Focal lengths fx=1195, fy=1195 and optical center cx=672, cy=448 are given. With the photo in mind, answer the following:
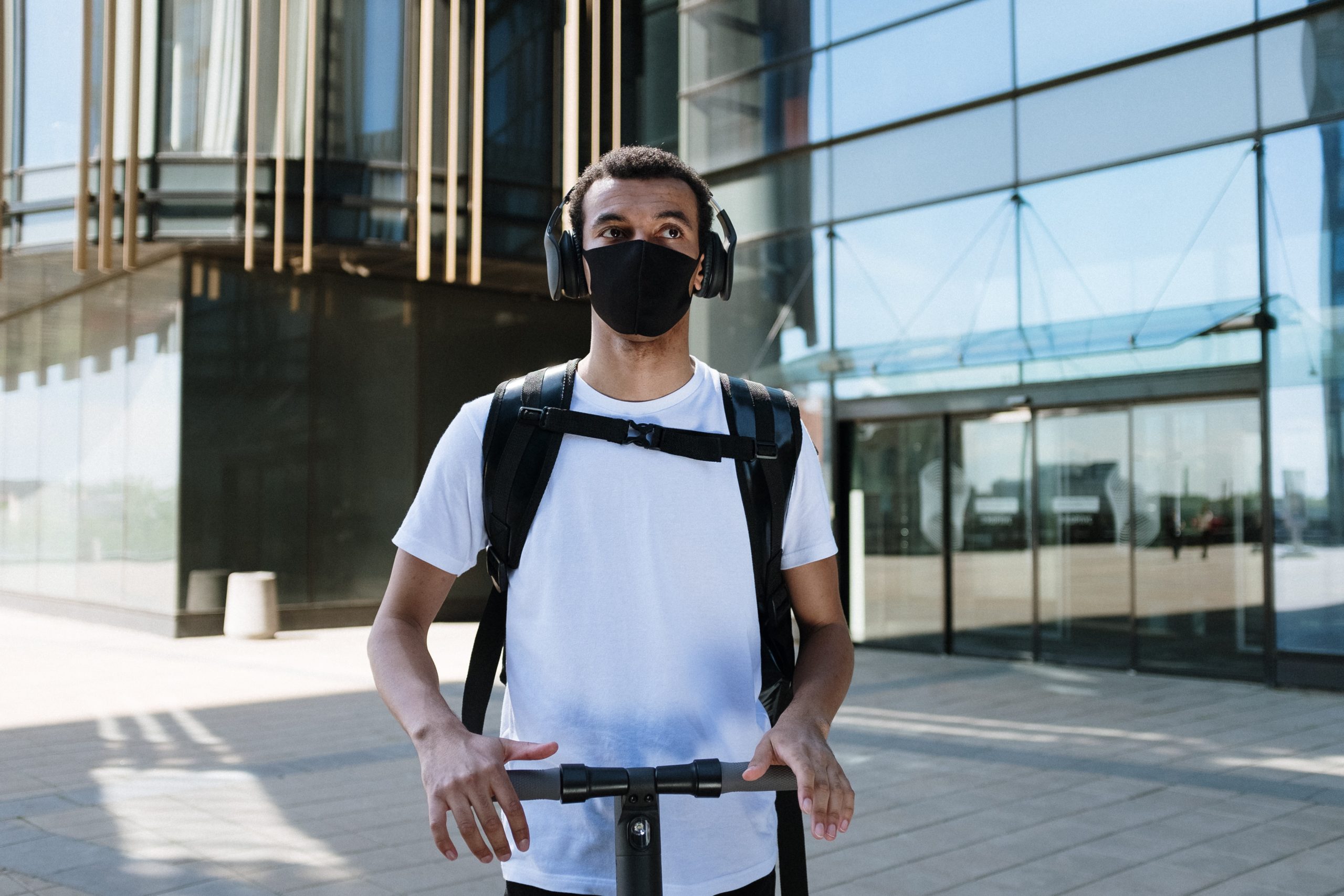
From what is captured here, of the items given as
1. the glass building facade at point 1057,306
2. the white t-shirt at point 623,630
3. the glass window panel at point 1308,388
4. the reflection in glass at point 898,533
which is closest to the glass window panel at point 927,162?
the glass building facade at point 1057,306

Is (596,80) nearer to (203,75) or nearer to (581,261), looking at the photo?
(203,75)

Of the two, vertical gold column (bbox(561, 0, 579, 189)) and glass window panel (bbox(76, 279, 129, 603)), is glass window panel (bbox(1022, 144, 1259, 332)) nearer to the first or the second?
vertical gold column (bbox(561, 0, 579, 189))

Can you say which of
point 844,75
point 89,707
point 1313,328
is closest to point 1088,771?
point 1313,328

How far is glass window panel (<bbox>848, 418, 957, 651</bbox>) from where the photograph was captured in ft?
43.7

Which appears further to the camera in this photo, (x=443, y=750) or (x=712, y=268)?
(x=712, y=268)

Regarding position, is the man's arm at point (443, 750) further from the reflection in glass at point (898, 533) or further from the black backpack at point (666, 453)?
the reflection in glass at point (898, 533)

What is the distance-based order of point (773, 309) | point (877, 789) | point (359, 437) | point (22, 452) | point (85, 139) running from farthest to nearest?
point (22, 452), point (359, 437), point (773, 309), point (85, 139), point (877, 789)

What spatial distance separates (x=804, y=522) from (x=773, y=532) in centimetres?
8

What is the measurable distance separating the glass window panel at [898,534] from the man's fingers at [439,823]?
12044mm

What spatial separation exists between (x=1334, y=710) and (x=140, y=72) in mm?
14418

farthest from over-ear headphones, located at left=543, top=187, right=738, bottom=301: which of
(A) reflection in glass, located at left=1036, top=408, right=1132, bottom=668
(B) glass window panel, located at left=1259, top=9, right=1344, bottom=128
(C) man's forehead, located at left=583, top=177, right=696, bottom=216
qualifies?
(A) reflection in glass, located at left=1036, top=408, right=1132, bottom=668

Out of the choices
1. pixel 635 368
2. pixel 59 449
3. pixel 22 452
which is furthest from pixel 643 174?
pixel 22 452

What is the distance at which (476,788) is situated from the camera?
1.53 metres

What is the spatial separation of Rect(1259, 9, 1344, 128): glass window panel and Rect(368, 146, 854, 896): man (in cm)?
1050
